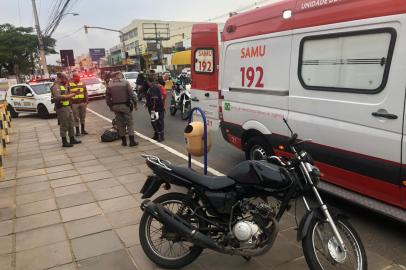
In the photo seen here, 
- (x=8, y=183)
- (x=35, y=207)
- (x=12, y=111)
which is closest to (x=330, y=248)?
(x=35, y=207)

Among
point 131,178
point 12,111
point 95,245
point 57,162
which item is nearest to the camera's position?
point 95,245

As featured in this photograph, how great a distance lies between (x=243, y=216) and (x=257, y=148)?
2.71 m

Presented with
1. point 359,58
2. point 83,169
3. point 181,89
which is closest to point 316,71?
point 359,58

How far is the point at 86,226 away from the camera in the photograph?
4.71 m

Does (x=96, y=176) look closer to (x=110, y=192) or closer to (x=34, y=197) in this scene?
(x=110, y=192)

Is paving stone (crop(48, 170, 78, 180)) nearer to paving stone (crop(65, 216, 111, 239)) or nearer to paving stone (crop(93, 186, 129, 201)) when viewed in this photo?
paving stone (crop(93, 186, 129, 201))

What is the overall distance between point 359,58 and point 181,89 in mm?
10802

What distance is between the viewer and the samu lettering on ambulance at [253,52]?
5.65 meters

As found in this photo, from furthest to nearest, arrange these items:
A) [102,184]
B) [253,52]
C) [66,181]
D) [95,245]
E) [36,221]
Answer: [66,181] → [102,184] → [253,52] → [36,221] → [95,245]

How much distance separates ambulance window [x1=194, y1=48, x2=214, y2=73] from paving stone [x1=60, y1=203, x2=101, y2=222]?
3.97m

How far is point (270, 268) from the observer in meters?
3.62

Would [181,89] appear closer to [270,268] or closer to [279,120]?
[279,120]

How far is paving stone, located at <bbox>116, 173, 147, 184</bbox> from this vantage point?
640 centimetres

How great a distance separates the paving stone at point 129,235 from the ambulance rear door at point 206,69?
348cm
